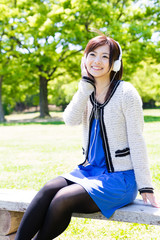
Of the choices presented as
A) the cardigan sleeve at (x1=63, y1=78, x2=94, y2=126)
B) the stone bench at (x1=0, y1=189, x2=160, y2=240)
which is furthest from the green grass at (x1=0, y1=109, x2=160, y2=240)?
the cardigan sleeve at (x1=63, y1=78, x2=94, y2=126)

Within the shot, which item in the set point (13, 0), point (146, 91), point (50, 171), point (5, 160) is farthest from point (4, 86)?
point (50, 171)

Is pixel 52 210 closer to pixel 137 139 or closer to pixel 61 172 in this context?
pixel 137 139

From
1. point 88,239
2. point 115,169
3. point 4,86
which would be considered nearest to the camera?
point 115,169

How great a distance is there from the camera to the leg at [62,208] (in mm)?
2193

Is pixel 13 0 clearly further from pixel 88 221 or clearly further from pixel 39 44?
pixel 88 221

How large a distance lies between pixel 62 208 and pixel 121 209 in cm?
43

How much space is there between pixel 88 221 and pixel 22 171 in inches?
106

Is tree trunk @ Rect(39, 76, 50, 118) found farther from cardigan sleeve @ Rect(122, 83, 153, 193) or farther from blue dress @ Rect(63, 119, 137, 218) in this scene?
cardigan sleeve @ Rect(122, 83, 153, 193)

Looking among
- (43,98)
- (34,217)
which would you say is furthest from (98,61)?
(43,98)

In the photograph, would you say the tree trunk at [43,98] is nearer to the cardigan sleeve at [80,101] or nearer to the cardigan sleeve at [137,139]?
the cardigan sleeve at [80,101]

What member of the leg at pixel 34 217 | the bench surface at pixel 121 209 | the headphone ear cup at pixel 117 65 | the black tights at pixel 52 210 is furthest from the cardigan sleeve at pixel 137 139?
the leg at pixel 34 217

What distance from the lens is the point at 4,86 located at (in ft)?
94.5

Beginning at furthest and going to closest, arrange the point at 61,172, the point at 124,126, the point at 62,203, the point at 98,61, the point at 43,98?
the point at 43,98
the point at 61,172
the point at 98,61
the point at 124,126
the point at 62,203

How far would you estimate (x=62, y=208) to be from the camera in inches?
86.4
